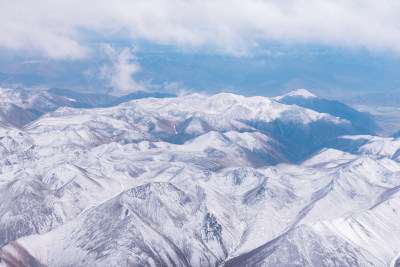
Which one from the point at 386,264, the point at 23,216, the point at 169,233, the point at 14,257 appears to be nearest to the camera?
the point at 14,257

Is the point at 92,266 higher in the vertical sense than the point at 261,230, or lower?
higher

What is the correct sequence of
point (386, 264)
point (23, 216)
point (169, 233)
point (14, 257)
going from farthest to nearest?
point (23, 216)
point (169, 233)
point (386, 264)
point (14, 257)

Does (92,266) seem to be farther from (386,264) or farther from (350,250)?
(386,264)

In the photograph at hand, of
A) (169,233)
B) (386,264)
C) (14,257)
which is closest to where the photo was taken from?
(14,257)

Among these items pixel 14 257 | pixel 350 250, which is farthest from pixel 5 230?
pixel 350 250

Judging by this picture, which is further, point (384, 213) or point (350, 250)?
point (384, 213)

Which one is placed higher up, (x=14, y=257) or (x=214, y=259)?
(x=14, y=257)

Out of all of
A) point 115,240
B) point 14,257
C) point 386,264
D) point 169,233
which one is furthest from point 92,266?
point 386,264

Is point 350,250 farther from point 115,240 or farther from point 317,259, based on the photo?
point 115,240

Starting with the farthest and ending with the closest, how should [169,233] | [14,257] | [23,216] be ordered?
[23,216], [169,233], [14,257]
